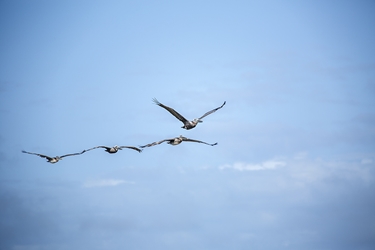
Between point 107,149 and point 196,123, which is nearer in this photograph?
point 196,123

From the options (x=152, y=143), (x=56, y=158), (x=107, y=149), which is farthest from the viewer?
(x=56, y=158)

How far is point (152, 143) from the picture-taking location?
263ft

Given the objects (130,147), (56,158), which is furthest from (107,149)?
(56,158)

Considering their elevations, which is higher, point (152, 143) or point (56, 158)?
point (56, 158)

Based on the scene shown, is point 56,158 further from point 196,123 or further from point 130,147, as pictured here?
point 196,123

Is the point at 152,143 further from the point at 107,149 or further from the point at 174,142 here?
the point at 107,149

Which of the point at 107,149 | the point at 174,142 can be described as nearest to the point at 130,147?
the point at 107,149

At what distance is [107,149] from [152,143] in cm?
1295

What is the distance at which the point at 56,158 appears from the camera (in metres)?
98.0

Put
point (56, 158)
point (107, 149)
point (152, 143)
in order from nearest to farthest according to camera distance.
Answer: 1. point (152, 143)
2. point (107, 149)
3. point (56, 158)

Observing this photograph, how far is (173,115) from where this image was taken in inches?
3295

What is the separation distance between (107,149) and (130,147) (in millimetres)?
2849

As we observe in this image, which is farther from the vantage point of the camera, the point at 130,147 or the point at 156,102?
the point at 130,147

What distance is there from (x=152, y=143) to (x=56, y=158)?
888 inches
